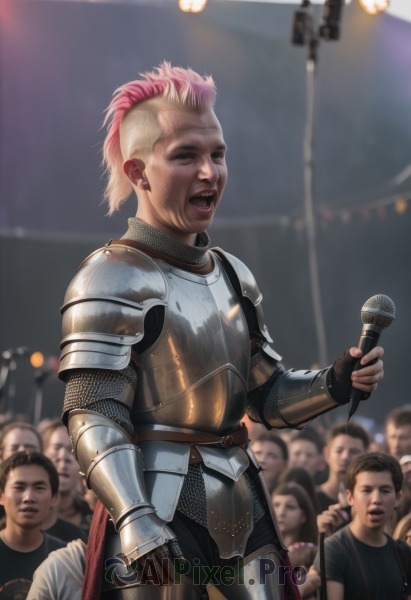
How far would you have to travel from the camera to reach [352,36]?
707 inches

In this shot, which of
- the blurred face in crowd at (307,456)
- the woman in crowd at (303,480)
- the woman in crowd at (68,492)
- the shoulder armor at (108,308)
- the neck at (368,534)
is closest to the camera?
the shoulder armor at (108,308)

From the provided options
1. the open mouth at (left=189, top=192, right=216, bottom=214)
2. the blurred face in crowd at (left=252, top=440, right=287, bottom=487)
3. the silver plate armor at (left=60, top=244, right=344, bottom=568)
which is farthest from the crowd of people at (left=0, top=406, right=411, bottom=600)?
the open mouth at (left=189, top=192, right=216, bottom=214)

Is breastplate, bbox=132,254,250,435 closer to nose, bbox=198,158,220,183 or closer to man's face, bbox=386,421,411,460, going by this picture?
nose, bbox=198,158,220,183

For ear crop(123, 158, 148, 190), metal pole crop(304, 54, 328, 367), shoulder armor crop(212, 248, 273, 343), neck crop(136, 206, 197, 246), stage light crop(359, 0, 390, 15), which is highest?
metal pole crop(304, 54, 328, 367)

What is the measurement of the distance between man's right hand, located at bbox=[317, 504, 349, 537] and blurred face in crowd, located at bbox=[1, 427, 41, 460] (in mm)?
2035

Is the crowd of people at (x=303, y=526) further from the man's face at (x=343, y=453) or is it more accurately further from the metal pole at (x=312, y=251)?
the metal pole at (x=312, y=251)

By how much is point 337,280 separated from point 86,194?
16.7ft

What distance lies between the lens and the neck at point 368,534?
15.1 feet

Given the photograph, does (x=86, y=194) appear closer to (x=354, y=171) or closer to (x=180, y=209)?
(x=354, y=171)

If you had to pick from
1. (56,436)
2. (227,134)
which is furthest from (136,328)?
(227,134)

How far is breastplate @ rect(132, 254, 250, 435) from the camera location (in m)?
2.98

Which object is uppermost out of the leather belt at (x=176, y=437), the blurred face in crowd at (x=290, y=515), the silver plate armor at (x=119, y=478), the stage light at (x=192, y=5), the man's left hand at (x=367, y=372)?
the stage light at (x=192, y=5)

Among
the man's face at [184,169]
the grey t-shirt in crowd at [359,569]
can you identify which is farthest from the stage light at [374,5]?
the man's face at [184,169]

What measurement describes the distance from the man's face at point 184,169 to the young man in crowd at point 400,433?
4.22m
